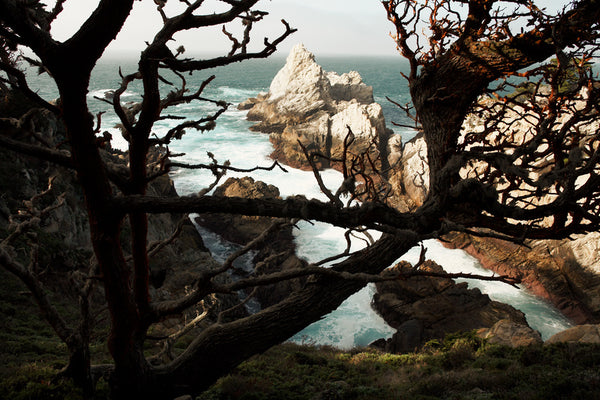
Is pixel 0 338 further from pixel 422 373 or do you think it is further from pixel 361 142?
pixel 361 142

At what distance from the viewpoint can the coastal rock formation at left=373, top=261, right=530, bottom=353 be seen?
51.2 feet

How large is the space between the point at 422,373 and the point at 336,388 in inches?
96.5

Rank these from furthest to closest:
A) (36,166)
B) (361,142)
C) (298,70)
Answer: (298,70) < (361,142) < (36,166)

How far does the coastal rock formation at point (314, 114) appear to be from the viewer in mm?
39969

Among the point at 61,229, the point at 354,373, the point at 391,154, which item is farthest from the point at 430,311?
the point at 391,154

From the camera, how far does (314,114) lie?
2087 inches

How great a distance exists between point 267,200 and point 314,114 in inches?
2033

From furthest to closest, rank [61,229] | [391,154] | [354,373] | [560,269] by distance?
[391,154], [560,269], [61,229], [354,373]

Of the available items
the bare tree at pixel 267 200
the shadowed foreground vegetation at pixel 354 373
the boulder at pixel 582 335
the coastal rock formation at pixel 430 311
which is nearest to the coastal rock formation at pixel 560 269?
the coastal rock formation at pixel 430 311

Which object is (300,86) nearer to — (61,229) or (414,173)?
(414,173)

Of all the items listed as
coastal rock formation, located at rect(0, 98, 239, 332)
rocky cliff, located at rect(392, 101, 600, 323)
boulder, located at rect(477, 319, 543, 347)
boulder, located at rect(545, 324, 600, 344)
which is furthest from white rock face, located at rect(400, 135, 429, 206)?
boulder, located at rect(545, 324, 600, 344)

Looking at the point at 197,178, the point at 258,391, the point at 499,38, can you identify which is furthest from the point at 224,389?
the point at 197,178

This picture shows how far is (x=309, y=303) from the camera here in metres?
3.98

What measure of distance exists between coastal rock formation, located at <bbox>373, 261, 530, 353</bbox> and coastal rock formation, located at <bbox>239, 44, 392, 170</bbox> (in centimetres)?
1718
